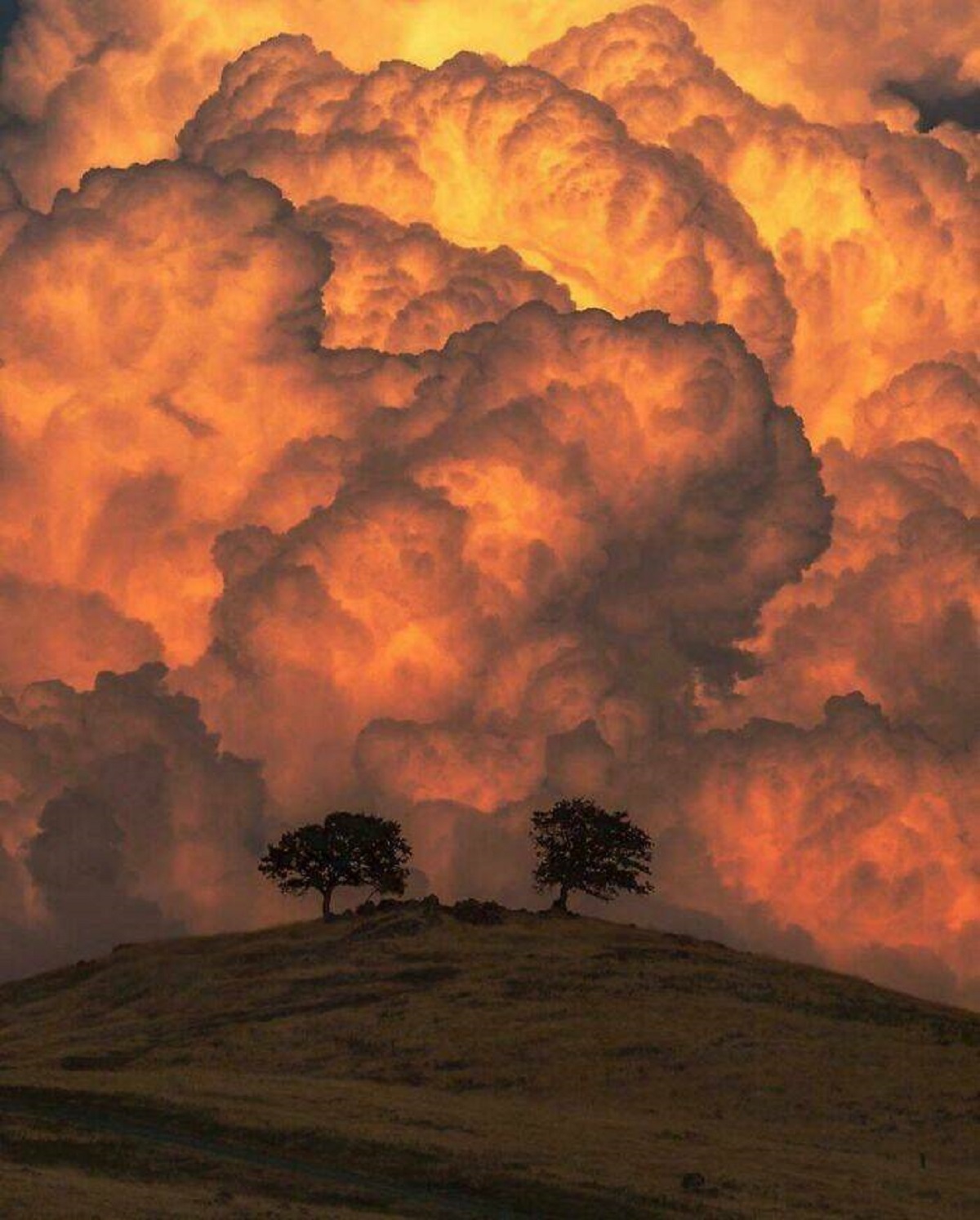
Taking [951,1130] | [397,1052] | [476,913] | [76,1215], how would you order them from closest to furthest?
[76,1215] → [951,1130] → [397,1052] → [476,913]

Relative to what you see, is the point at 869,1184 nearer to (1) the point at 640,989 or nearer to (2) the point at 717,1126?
(2) the point at 717,1126

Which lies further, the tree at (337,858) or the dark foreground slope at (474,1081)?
the tree at (337,858)

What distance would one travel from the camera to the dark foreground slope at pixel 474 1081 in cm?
6981

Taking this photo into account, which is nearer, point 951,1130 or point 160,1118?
point 160,1118

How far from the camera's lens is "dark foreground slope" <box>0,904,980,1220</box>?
69.8 metres

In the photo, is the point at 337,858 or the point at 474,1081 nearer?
the point at 474,1081

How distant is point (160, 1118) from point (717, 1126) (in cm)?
2301

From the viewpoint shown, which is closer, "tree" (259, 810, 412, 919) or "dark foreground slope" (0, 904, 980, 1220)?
"dark foreground slope" (0, 904, 980, 1220)

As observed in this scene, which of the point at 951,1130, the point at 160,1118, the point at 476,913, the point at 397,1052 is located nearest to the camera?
the point at 160,1118

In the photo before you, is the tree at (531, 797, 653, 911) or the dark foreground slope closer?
the dark foreground slope

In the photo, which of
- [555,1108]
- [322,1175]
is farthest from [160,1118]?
[555,1108]

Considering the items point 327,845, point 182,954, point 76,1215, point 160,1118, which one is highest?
point 327,845

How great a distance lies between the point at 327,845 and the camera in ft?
547

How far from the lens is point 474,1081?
9944 cm
